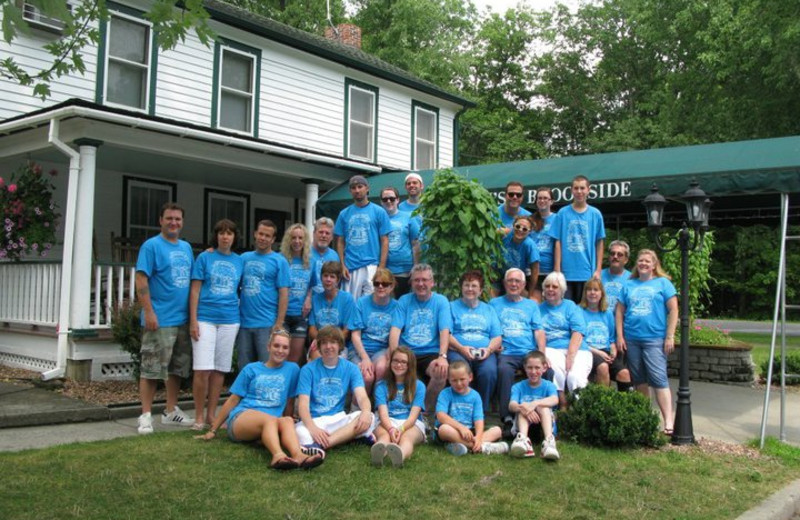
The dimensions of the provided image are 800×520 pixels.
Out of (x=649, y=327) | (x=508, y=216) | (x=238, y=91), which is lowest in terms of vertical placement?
(x=649, y=327)

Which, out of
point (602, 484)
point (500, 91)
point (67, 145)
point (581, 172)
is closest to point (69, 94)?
Answer: point (67, 145)

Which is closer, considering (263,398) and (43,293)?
(263,398)

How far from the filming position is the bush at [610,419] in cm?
576

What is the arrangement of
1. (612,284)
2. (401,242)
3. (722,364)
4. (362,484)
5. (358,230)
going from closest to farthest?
(362,484) < (612,284) < (358,230) < (401,242) < (722,364)

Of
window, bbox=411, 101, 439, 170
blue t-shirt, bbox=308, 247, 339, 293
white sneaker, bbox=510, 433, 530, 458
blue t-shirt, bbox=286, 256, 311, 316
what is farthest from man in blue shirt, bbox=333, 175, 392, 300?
window, bbox=411, 101, 439, 170

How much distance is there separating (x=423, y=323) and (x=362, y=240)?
131 centimetres

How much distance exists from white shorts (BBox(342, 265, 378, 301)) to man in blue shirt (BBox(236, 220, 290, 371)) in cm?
98

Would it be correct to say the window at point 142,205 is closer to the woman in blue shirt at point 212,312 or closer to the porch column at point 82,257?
the porch column at point 82,257

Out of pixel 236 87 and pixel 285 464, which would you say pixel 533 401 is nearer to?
pixel 285 464

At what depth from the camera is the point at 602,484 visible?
15.6 feet

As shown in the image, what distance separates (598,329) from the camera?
6.59 metres

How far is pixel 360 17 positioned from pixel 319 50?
19.2 meters

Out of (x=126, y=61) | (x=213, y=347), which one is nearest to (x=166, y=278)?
(x=213, y=347)

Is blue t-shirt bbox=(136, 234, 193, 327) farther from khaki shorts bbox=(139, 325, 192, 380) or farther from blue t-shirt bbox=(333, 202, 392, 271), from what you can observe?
blue t-shirt bbox=(333, 202, 392, 271)
